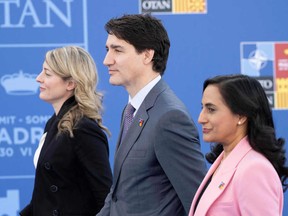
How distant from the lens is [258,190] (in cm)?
200

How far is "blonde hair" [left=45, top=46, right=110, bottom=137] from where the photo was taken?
3.12 metres

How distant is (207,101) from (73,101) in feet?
3.64

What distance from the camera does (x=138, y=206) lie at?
246 centimetres

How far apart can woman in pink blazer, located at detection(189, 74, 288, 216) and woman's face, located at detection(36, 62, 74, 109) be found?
109cm

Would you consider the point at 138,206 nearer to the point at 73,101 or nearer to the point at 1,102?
the point at 73,101

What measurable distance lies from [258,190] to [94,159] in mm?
1133

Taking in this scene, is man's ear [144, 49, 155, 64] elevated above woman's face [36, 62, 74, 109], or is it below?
above

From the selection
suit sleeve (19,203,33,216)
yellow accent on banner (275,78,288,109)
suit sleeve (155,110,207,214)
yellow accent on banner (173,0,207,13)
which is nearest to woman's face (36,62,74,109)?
suit sleeve (19,203,33,216)

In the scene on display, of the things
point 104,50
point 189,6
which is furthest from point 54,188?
point 189,6

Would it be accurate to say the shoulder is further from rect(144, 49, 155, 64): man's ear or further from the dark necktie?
rect(144, 49, 155, 64): man's ear

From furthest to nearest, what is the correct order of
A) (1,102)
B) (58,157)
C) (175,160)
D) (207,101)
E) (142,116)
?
(1,102), (58,157), (142,116), (175,160), (207,101)

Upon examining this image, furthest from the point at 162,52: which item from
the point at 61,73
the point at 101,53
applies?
the point at 101,53

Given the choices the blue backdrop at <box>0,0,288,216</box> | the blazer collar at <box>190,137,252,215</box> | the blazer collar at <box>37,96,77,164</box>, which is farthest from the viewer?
the blue backdrop at <box>0,0,288,216</box>

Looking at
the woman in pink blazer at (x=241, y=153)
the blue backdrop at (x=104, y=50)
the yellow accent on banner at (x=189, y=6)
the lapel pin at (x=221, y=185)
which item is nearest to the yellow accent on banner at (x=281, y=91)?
the blue backdrop at (x=104, y=50)
